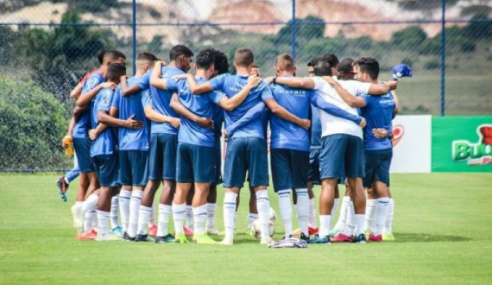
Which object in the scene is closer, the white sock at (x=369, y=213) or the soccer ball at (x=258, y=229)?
the soccer ball at (x=258, y=229)

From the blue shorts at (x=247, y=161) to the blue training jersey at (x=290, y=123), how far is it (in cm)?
23

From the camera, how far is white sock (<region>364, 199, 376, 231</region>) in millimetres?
14422

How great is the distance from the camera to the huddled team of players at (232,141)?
13258mm

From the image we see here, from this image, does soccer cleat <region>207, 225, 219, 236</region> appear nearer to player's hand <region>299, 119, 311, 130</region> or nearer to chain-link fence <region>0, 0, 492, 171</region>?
player's hand <region>299, 119, 311, 130</region>

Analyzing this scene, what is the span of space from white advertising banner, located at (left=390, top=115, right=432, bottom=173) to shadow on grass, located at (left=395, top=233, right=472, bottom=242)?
30.3 ft

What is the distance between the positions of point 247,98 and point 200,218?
1475 millimetres

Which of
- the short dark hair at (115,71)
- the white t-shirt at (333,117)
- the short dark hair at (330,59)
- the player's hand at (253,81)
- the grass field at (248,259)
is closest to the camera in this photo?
the grass field at (248,259)

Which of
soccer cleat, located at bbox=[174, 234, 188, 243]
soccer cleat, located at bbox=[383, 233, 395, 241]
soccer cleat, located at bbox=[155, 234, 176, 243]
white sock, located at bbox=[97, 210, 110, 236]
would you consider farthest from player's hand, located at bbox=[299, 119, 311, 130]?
white sock, located at bbox=[97, 210, 110, 236]

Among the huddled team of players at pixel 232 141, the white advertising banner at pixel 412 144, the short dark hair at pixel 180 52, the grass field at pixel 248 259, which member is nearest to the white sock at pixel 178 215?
the huddled team of players at pixel 232 141

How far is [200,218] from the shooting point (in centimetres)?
1348

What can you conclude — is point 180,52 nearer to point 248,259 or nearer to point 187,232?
point 187,232

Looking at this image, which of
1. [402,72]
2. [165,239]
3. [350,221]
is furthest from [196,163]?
[402,72]

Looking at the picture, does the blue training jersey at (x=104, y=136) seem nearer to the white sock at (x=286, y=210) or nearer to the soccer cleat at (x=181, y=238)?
the soccer cleat at (x=181, y=238)

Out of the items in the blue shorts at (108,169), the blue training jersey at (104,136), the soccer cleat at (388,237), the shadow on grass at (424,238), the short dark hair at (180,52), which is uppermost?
the short dark hair at (180,52)
